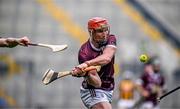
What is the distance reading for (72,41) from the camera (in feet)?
66.6

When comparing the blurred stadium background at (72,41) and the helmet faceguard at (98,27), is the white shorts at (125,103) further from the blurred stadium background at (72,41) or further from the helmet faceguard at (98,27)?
the helmet faceguard at (98,27)

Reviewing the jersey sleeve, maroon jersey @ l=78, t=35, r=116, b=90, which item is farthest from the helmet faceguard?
the jersey sleeve

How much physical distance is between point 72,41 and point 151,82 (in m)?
3.99

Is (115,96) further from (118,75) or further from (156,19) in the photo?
(156,19)

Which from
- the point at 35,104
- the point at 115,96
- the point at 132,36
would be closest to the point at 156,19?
the point at 132,36

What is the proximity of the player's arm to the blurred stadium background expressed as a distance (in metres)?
9.62

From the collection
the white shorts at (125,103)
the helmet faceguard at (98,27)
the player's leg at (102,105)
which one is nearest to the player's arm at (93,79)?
the player's leg at (102,105)

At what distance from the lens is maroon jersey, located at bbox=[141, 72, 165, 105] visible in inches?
648

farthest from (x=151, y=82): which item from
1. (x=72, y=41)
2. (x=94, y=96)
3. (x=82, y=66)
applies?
(x=82, y=66)

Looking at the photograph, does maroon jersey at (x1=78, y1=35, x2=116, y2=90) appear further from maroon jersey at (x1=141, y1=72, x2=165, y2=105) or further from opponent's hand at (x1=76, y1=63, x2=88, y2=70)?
maroon jersey at (x1=141, y1=72, x2=165, y2=105)

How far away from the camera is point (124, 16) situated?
20.4 meters

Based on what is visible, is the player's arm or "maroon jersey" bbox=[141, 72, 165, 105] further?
"maroon jersey" bbox=[141, 72, 165, 105]

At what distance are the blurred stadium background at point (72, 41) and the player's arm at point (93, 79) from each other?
9.62 metres

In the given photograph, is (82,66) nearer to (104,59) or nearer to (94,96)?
(104,59)
